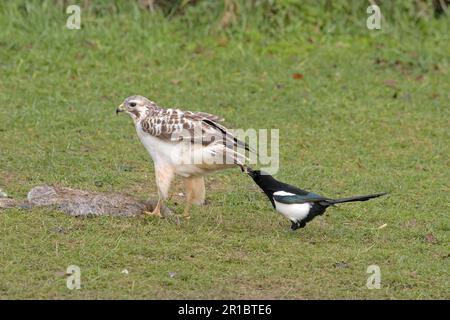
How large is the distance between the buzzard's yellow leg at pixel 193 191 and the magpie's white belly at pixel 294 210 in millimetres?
737

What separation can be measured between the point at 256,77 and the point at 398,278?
572cm

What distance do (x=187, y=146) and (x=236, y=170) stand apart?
6.01 ft

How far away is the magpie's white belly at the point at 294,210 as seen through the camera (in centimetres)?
750

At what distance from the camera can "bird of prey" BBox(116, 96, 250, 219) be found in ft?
25.1

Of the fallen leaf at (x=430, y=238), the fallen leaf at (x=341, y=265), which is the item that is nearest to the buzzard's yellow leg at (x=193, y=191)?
the fallen leaf at (x=341, y=265)

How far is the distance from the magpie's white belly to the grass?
17 centimetres

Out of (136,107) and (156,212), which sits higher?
(136,107)

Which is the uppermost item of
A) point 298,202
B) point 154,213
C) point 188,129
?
point 188,129

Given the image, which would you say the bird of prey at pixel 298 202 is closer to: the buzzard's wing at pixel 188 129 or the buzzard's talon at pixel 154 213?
the buzzard's wing at pixel 188 129

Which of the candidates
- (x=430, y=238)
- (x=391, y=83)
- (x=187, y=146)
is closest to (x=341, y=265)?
(x=430, y=238)

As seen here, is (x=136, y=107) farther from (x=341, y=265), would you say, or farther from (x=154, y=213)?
(x=341, y=265)

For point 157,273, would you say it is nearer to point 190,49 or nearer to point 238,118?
point 238,118

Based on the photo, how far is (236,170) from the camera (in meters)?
9.54

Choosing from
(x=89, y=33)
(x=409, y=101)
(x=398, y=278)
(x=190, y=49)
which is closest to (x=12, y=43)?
(x=89, y=33)
